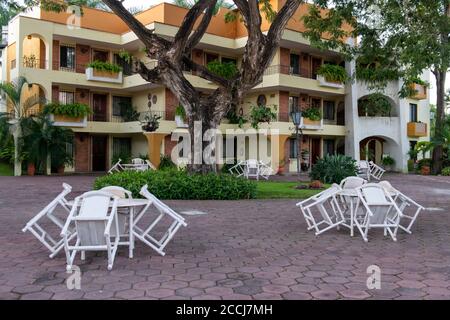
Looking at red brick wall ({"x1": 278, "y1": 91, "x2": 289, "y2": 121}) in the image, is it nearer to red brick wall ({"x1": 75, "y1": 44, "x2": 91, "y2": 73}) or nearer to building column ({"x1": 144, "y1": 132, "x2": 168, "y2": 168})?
building column ({"x1": 144, "y1": 132, "x2": 168, "y2": 168})

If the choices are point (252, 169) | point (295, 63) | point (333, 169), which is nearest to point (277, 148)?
point (252, 169)

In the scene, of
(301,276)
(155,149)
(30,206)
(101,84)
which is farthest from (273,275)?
(101,84)

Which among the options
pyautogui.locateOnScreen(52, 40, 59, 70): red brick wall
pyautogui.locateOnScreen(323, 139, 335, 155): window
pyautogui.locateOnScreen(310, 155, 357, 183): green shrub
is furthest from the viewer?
pyautogui.locateOnScreen(323, 139, 335, 155): window

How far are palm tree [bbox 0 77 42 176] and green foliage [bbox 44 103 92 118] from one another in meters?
0.70

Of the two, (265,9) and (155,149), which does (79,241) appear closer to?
(265,9)

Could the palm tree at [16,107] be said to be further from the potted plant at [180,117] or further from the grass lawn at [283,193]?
the grass lawn at [283,193]

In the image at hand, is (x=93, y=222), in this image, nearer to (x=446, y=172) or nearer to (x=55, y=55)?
(x=55, y=55)

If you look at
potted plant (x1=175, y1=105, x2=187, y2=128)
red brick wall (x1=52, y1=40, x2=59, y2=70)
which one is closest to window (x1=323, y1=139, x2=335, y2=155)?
potted plant (x1=175, y1=105, x2=187, y2=128)

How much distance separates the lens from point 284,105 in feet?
92.2

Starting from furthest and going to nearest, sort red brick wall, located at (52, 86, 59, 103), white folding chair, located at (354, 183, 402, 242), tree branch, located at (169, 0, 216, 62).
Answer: red brick wall, located at (52, 86, 59, 103) → tree branch, located at (169, 0, 216, 62) → white folding chair, located at (354, 183, 402, 242)

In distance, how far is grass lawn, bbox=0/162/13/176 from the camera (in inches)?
943

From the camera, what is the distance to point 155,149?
25.6 meters

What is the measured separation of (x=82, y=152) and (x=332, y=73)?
51.5 feet
